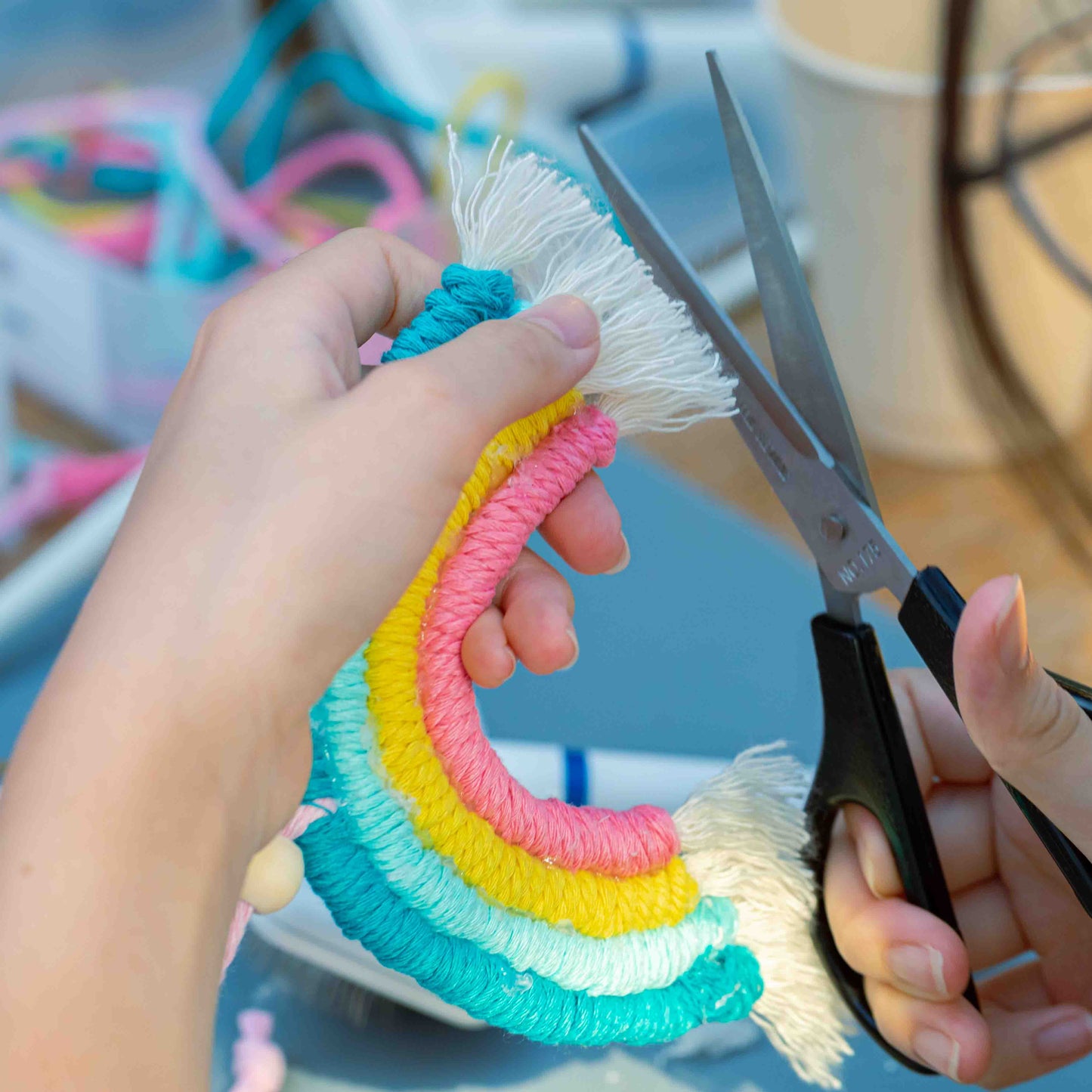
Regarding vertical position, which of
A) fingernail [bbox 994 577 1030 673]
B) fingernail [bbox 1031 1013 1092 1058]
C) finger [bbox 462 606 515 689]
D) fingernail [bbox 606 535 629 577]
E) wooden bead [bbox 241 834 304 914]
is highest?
fingernail [bbox 606 535 629 577]

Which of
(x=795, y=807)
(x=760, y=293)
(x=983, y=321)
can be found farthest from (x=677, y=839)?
(x=983, y=321)

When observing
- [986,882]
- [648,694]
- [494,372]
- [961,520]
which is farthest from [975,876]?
[961,520]

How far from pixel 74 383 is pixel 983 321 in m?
0.53

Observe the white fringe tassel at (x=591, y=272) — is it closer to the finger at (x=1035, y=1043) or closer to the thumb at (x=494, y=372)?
the thumb at (x=494, y=372)

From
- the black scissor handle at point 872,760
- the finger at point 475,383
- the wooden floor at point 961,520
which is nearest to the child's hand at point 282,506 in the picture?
the finger at point 475,383

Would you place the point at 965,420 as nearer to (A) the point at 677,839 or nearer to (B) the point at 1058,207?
(B) the point at 1058,207

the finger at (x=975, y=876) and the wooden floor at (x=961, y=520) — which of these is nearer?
the finger at (x=975, y=876)

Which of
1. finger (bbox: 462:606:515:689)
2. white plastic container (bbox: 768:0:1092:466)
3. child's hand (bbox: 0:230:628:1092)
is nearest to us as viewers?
child's hand (bbox: 0:230:628:1092)

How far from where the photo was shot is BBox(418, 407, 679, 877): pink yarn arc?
10.1 inches

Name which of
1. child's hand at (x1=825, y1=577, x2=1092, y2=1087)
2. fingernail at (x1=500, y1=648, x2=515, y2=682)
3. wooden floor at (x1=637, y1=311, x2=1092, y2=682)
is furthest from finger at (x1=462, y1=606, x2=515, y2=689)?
wooden floor at (x1=637, y1=311, x2=1092, y2=682)

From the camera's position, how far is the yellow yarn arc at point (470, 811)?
0.25m

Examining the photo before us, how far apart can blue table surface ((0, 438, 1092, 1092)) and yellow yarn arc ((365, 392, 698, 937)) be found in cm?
7

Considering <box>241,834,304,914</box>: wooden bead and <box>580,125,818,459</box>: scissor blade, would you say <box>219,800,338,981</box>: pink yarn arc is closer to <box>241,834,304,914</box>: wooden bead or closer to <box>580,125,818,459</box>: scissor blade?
<box>241,834,304,914</box>: wooden bead

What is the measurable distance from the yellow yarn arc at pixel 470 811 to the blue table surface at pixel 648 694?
0.23 feet
